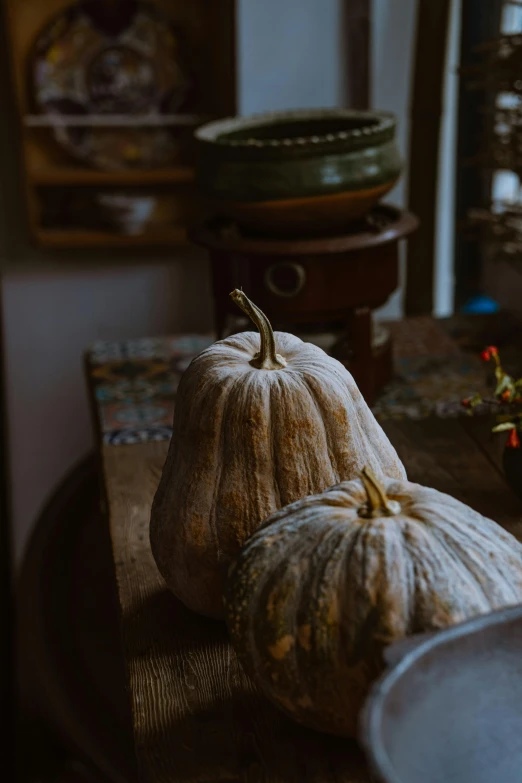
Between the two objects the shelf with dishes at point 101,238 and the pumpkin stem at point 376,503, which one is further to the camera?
the shelf with dishes at point 101,238

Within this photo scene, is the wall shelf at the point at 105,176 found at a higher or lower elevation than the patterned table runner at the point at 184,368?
higher

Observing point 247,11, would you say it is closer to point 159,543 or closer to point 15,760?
point 159,543

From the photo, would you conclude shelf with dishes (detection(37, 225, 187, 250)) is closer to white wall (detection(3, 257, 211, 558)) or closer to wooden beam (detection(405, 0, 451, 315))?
white wall (detection(3, 257, 211, 558))

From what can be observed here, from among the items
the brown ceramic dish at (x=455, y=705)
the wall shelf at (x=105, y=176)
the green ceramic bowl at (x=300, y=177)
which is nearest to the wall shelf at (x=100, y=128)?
the wall shelf at (x=105, y=176)

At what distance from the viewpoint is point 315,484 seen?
36.2 inches

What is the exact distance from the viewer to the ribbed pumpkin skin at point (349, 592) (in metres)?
0.71

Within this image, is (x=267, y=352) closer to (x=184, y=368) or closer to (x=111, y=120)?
(x=184, y=368)

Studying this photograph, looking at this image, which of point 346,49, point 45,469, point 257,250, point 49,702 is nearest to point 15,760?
point 45,469

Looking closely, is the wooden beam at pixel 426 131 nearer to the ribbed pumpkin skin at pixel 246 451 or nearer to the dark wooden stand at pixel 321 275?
the dark wooden stand at pixel 321 275

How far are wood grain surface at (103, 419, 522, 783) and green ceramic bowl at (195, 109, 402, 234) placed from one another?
49 cm

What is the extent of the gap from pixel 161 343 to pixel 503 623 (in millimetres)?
1466

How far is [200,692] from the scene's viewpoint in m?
0.88

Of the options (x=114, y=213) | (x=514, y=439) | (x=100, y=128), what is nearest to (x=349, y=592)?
(x=514, y=439)

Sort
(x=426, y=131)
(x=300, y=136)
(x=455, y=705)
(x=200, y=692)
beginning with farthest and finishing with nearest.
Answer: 1. (x=426, y=131)
2. (x=300, y=136)
3. (x=200, y=692)
4. (x=455, y=705)
